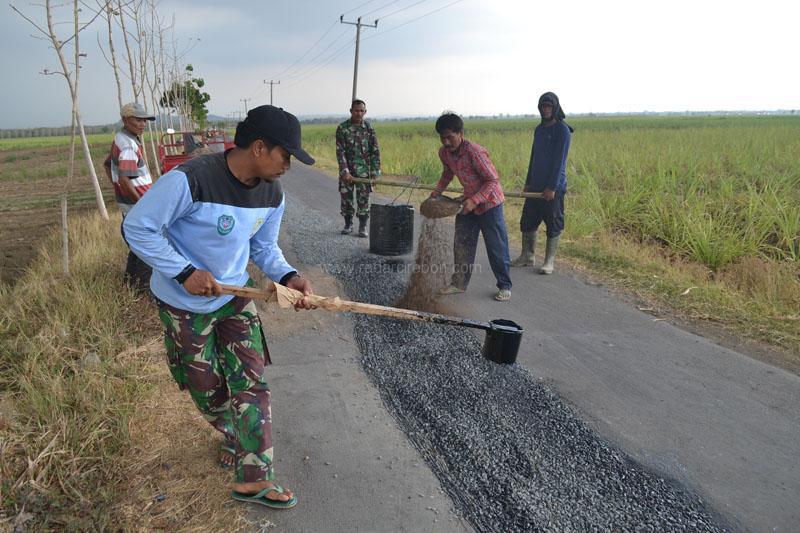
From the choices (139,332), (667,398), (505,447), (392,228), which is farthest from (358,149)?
(505,447)

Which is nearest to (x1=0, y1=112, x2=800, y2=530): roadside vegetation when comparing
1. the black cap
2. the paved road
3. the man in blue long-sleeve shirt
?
the paved road

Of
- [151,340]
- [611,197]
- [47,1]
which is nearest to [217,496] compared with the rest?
[151,340]

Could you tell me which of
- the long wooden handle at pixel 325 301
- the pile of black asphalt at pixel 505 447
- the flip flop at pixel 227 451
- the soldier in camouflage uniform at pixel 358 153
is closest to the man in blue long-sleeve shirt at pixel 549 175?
the pile of black asphalt at pixel 505 447

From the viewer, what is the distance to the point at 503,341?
254 cm

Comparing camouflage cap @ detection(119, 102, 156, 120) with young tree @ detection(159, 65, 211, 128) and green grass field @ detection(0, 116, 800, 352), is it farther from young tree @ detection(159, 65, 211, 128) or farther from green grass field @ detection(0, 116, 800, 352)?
young tree @ detection(159, 65, 211, 128)

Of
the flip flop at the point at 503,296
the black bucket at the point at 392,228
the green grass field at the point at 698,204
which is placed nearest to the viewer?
the flip flop at the point at 503,296

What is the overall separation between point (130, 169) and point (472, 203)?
2949mm

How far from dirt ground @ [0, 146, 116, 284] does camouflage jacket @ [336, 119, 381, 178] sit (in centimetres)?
328

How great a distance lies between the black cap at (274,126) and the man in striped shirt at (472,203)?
2.49m

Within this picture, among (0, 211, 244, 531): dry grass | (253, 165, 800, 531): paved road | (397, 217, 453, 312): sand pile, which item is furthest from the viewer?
(397, 217, 453, 312): sand pile

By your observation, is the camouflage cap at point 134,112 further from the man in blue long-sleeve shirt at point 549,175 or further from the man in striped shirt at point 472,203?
the man in blue long-sleeve shirt at point 549,175

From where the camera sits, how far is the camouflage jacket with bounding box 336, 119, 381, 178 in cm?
689

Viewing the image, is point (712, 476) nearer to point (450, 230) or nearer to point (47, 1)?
point (450, 230)

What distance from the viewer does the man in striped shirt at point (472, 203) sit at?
14.3 ft
